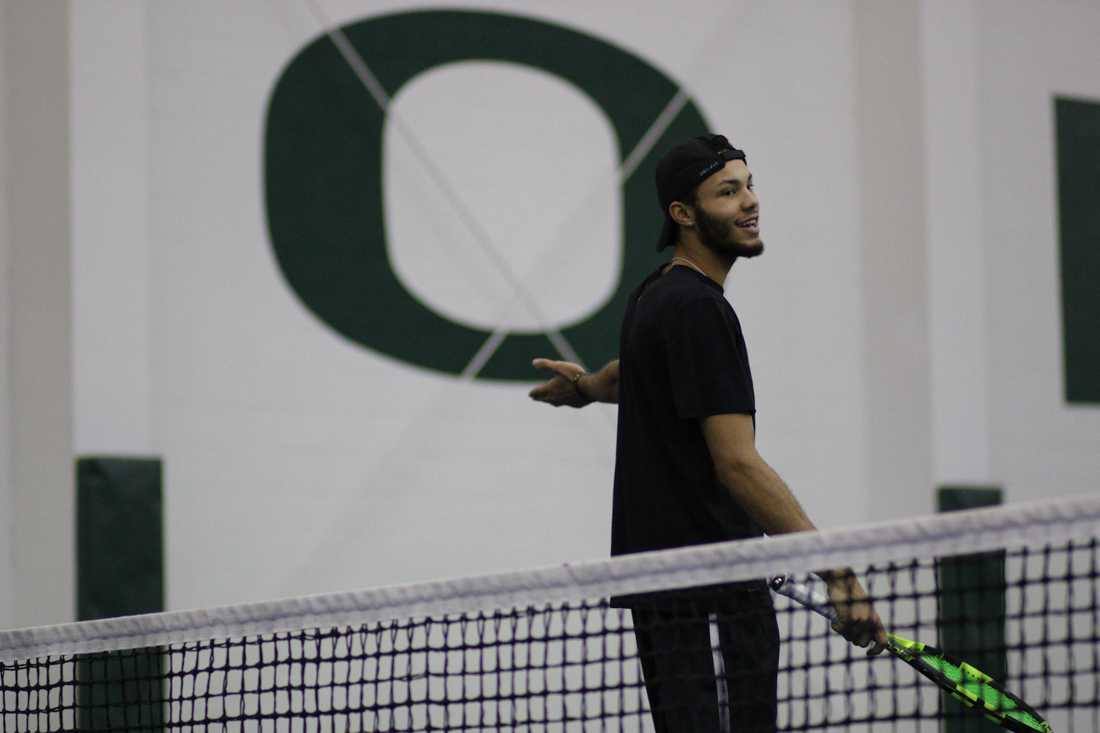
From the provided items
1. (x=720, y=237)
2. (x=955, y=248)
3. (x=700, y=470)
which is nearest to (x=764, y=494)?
(x=700, y=470)

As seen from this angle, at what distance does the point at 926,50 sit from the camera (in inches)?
354

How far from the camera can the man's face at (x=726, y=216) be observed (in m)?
3.27

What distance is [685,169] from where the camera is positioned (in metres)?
3.31

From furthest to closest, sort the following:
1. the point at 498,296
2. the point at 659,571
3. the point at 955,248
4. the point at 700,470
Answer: the point at 955,248 < the point at 498,296 < the point at 700,470 < the point at 659,571

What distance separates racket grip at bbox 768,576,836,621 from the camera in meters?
3.02

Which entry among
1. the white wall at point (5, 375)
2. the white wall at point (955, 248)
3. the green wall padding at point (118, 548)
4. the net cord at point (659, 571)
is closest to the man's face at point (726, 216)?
the net cord at point (659, 571)

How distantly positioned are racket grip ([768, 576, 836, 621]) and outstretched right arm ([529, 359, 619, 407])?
0.80 meters

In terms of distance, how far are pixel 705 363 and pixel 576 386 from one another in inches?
33.6

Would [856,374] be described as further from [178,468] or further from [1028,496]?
[178,468]

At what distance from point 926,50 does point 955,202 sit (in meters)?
0.82

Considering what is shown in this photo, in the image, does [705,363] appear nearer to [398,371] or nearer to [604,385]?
[604,385]

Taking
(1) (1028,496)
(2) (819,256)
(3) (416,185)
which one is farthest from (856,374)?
(3) (416,185)

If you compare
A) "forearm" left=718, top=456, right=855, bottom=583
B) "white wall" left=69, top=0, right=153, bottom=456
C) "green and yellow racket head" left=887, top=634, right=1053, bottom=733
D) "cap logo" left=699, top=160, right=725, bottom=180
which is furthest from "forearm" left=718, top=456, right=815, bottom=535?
"white wall" left=69, top=0, right=153, bottom=456

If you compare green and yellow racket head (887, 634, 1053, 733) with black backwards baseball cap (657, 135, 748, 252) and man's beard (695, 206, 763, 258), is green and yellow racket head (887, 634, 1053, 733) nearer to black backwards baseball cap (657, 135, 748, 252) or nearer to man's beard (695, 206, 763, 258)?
man's beard (695, 206, 763, 258)
